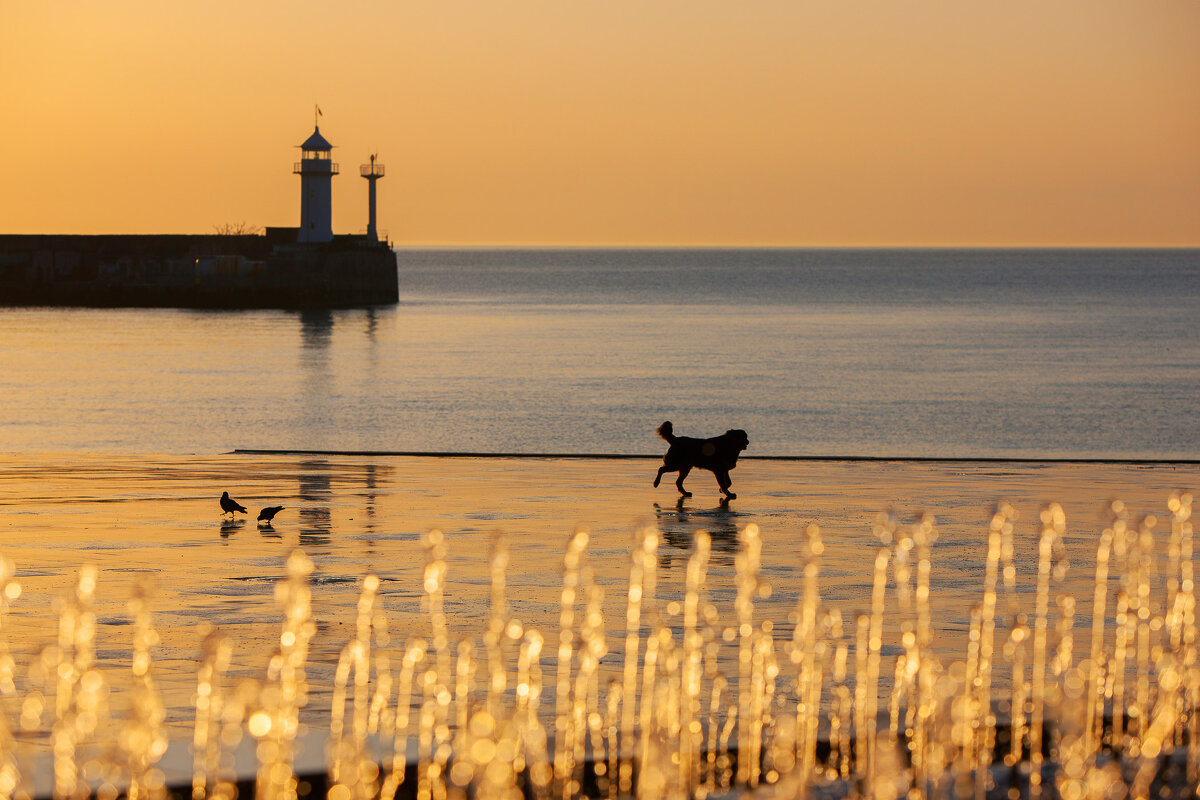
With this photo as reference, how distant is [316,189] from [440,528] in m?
91.7

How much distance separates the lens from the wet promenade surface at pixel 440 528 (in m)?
11.2

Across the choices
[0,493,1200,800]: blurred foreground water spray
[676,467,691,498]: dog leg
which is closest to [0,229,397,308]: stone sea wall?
[676,467,691,498]: dog leg

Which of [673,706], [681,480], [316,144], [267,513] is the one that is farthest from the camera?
[316,144]

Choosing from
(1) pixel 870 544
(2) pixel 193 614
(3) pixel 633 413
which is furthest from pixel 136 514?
(3) pixel 633 413

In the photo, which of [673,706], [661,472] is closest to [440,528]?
[661,472]

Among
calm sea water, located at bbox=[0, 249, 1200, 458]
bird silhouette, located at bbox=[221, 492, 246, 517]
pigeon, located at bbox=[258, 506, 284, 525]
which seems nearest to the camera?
pigeon, located at bbox=[258, 506, 284, 525]

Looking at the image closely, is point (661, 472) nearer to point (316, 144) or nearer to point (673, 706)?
point (673, 706)

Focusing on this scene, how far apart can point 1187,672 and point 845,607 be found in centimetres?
330

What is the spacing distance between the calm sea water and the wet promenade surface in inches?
493

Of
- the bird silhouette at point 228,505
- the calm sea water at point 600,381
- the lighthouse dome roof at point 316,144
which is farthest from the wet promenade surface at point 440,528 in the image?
the lighthouse dome roof at point 316,144

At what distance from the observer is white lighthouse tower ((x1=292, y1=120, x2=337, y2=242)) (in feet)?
337

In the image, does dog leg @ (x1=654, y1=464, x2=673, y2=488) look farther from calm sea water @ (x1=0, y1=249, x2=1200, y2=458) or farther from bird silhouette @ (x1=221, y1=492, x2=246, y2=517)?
calm sea water @ (x1=0, y1=249, x2=1200, y2=458)

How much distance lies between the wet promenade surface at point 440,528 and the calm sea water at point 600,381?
12.5 metres

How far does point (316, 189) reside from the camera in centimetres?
10500
